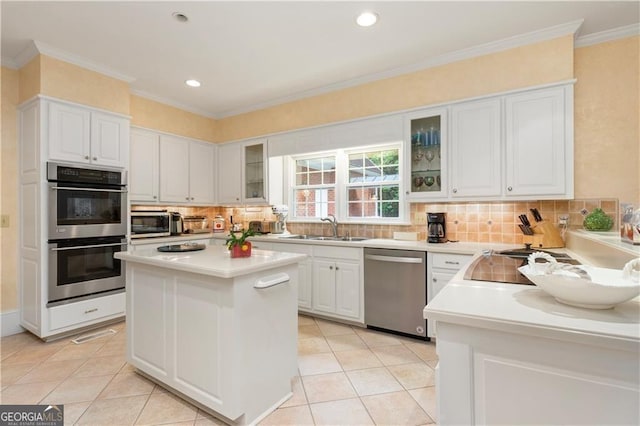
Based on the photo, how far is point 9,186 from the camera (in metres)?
3.06

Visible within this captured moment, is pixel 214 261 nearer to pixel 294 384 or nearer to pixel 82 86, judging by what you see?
pixel 294 384

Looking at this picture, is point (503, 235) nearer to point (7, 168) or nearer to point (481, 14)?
point (481, 14)

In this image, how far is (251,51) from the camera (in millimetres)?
2934

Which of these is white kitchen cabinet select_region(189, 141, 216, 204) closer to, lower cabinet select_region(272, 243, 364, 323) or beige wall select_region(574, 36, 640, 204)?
lower cabinet select_region(272, 243, 364, 323)

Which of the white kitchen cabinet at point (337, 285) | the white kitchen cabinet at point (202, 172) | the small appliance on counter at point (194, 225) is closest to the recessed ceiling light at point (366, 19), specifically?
the white kitchen cabinet at point (337, 285)

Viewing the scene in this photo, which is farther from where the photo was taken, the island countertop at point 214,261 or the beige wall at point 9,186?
the beige wall at point 9,186

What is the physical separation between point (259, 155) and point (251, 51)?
1628 millimetres

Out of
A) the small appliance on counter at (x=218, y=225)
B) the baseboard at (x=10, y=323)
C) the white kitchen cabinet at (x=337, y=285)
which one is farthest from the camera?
the small appliance on counter at (x=218, y=225)

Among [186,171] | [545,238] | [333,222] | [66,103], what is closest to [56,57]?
[66,103]

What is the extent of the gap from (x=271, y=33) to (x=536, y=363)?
2857 mm

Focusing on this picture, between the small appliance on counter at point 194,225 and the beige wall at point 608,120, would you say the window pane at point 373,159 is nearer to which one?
the beige wall at point 608,120

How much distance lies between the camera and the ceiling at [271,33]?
2.29 meters

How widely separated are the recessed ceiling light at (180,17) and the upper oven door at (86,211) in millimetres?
1951

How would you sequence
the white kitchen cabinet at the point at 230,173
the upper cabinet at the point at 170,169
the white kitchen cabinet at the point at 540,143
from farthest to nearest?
the white kitchen cabinet at the point at 230,173
the upper cabinet at the point at 170,169
the white kitchen cabinet at the point at 540,143
